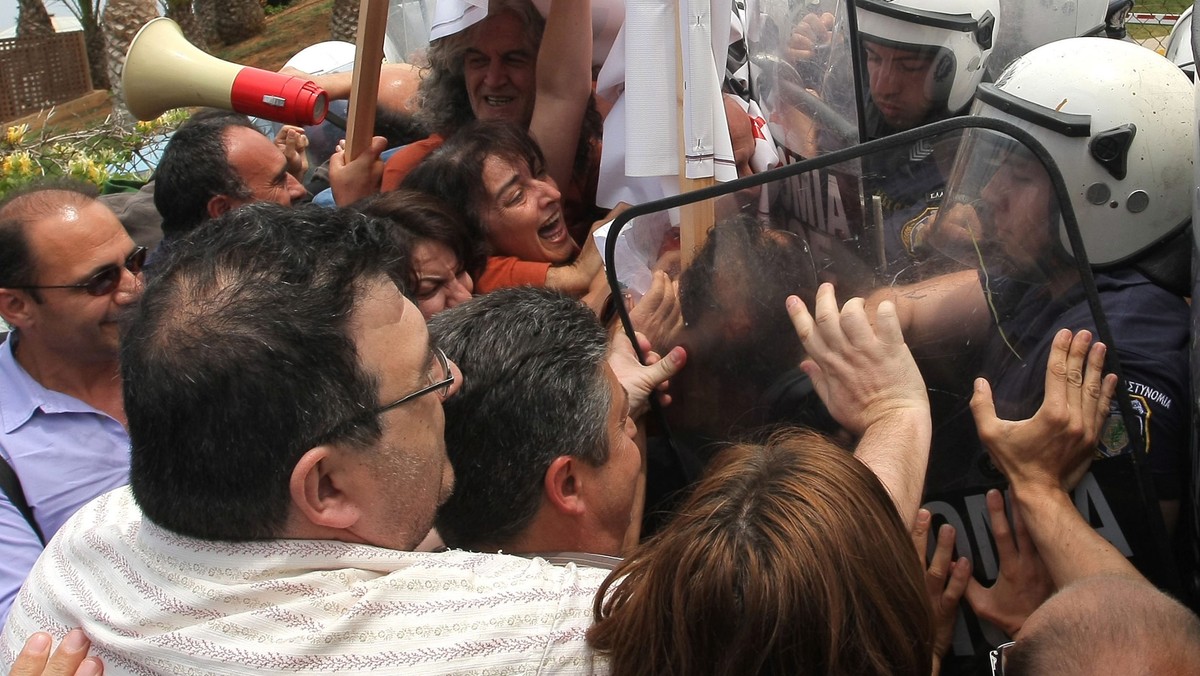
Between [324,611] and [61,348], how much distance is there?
1.92 m

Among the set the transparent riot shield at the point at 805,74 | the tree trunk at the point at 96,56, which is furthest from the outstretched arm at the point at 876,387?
the tree trunk at the point at 96,56

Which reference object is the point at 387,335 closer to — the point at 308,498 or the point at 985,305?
the point at 308,498

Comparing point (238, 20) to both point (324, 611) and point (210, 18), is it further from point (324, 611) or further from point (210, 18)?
point (324, 611)

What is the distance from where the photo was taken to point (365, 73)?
124 inches

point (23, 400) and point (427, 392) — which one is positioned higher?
point (427, 392)

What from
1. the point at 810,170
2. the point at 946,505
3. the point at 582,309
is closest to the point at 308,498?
the point at 582,309

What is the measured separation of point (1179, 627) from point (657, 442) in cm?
118

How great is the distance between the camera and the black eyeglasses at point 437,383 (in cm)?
159

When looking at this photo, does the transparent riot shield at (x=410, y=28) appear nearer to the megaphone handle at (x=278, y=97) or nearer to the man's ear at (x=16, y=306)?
the megaphone handle at (x=278, y=97)

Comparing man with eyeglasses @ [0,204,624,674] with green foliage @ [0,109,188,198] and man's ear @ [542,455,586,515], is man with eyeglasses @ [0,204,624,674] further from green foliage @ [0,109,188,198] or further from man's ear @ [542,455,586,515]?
green foliage @ [0,109,188,198]

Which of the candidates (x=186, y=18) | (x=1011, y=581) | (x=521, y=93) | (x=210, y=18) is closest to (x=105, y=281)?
(x=521, y=93)

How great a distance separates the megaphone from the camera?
352cm

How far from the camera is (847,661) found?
1.36m

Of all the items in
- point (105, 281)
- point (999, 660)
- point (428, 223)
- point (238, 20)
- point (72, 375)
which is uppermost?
point (428, 223)
